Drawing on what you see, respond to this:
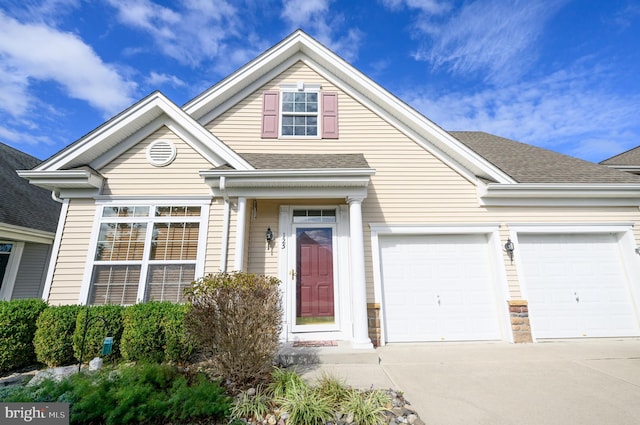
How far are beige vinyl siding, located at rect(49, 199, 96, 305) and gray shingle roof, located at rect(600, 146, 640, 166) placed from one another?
1446 centimetres

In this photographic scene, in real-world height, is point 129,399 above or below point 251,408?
above

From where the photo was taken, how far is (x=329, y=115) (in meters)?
6.67

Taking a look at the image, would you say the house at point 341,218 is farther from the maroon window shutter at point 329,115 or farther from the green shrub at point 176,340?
the green shrub at point 176,340

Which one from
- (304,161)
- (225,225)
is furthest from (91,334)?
(304,161)

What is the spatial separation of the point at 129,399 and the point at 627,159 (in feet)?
44.8

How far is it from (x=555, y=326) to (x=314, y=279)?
17.7 feet

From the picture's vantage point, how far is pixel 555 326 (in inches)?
222

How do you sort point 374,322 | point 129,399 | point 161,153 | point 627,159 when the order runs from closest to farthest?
point 129,399, point 374,322, point 161,153, point 627,159

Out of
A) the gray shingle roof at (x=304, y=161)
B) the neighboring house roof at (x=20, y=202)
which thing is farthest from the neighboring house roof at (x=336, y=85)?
the neighboring house roof at (x=20, y=202)

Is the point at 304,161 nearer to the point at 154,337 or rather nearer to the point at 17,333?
the point at 154,337

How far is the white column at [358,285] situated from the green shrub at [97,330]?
3.98m

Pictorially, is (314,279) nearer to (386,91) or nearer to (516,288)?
(516,288)

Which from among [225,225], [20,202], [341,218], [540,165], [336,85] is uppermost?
[336,85]

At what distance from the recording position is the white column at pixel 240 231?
510 cm
